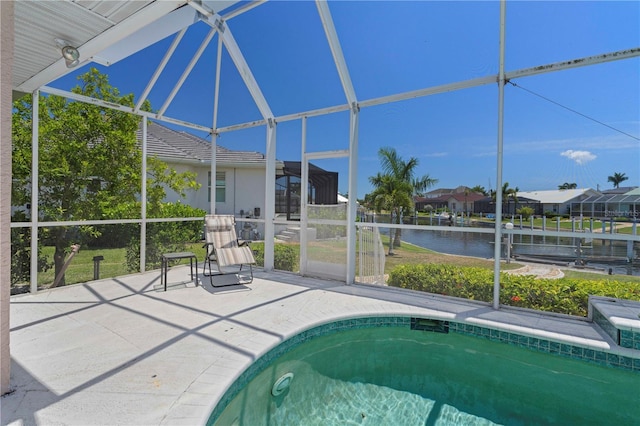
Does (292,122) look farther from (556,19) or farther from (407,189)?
(407,189)

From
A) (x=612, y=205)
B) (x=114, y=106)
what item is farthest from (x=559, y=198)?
(x=114, y=106)

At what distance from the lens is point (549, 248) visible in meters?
5.43

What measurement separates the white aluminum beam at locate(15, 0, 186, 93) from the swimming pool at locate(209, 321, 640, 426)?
360 cm

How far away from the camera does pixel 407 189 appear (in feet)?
48.9

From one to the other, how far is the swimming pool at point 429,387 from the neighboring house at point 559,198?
245 cm

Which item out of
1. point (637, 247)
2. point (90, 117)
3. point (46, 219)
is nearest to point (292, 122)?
point (90, 117)

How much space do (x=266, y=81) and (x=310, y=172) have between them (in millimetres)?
2123

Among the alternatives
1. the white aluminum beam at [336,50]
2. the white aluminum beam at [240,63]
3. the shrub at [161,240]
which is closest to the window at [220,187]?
the shrub at [161,240]

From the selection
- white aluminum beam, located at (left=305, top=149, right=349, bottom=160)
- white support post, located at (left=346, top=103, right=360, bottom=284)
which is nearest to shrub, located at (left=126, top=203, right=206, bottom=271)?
white aluminum beam, located at (left=305, top=149, right=349, bottom=160)

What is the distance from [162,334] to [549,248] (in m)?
6.10

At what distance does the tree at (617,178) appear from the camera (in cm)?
459

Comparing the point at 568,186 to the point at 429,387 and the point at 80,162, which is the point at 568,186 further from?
the point at 80,162

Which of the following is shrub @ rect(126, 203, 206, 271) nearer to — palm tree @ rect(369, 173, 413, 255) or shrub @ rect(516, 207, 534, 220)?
shrub @ rect(516, 207, 534, 220)

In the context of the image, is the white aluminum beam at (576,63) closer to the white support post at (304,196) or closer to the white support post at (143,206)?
the white support post at (304,196)
